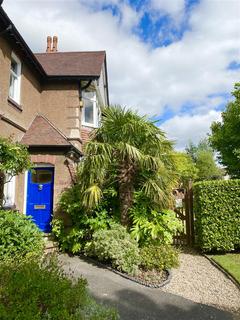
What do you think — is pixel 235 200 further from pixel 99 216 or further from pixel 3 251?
pixel 3 251

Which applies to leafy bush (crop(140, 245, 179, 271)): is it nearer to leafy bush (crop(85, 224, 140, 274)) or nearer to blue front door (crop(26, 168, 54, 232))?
leafy bush (crop(85, 224, 140, 274))

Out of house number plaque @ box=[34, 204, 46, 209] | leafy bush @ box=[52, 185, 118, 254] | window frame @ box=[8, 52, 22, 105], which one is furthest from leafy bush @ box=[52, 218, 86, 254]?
window frame @ box=[8, 52, 22, 105]

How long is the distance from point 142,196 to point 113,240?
177 centimetres

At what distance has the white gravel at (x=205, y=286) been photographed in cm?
554

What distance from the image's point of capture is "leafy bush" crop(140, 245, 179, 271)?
7047mm

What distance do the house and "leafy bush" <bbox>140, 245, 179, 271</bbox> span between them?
4039mm

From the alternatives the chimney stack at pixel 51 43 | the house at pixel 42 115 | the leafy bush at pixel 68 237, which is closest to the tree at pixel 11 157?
the house at pixel 42 115

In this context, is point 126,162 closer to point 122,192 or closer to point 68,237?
point 122,192

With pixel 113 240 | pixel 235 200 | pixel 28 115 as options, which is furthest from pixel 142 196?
pixel 28 115

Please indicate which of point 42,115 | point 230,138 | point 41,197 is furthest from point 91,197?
point 230,138

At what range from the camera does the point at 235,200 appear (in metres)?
8.88

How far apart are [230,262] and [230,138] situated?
17.7m

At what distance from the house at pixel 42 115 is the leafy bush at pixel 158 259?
159 inches

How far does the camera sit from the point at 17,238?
6.74m
